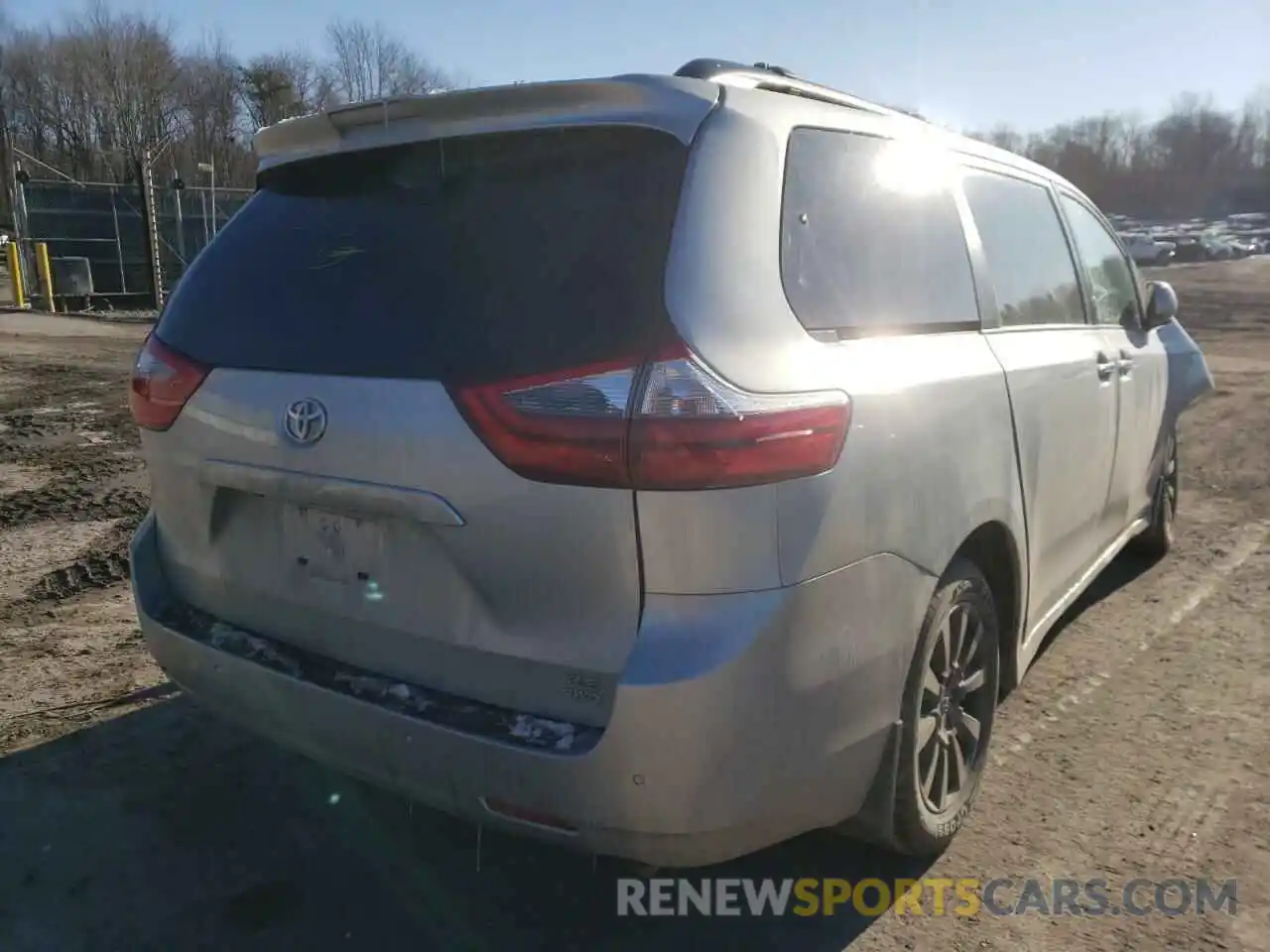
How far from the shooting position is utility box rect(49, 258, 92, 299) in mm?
21422

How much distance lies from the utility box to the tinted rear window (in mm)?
21829

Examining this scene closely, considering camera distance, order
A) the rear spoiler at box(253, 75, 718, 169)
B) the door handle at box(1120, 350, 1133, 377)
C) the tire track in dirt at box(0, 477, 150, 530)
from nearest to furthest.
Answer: the rear spoiler at box(253, 75, 718, 169) → the door handle at box(1120, 350, 1133, 377) → the tire track in dirt at box(0, 477, 150, 530)

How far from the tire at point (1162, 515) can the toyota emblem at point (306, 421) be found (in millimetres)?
4501

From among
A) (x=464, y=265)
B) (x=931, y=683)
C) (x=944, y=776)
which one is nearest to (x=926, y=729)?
(x=931, y=683)

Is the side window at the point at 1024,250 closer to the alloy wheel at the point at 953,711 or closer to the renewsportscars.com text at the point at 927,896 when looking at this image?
the alloy wheel at the point at 953,711

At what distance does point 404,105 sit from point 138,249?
23.9 metres

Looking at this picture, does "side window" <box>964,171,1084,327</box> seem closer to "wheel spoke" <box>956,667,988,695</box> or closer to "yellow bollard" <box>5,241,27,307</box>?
"wheel spoke" <box>956,667,988,695</box>

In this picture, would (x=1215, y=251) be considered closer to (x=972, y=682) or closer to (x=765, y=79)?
(x=972, y=682)

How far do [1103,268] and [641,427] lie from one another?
3.43 metres

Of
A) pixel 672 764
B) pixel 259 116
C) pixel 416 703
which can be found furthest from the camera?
pixel 259 116


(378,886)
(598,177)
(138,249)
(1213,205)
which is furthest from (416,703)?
(1213,205)

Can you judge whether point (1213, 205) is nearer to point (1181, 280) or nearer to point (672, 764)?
point (1181, 280)

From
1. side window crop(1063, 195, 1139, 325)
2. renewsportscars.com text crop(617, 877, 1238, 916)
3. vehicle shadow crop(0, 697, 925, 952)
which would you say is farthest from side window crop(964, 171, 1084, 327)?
vehicle shadow crop(0, 697, 925, 952)

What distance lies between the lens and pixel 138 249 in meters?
23.5
